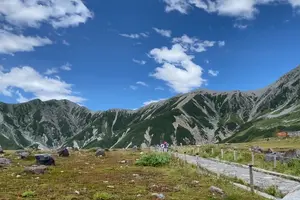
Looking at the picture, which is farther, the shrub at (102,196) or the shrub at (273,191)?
the shrub at (273,191)

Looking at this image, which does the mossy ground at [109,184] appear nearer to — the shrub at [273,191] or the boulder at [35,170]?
the boulder at [35,170]

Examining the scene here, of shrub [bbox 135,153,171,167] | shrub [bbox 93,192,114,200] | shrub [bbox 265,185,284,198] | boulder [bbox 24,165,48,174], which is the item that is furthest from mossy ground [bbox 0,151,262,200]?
shrub [bbox 135,153,171,167]

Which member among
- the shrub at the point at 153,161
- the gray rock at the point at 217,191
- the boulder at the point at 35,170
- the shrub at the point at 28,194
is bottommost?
the shrub at the point at 28,194

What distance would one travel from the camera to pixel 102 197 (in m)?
20.9

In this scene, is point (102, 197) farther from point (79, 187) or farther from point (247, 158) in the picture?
point (247, 158)

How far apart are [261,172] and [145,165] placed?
12469 millimetres

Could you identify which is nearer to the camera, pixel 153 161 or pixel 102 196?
pixel 102 196

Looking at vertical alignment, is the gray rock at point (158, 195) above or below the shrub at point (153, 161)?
below

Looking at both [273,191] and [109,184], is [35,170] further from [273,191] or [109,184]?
[273,191]

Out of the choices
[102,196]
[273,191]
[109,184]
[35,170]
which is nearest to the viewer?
[102,196]

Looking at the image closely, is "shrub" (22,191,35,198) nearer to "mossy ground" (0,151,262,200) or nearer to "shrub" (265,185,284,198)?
"mossy ground" (0,151,262,200)

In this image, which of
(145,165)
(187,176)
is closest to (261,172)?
(187,176)

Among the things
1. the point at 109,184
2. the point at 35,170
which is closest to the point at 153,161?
the point at 35,170

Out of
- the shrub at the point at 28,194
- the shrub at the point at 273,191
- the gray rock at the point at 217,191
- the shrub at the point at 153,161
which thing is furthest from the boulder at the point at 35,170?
the shrub at the point at 273,191
